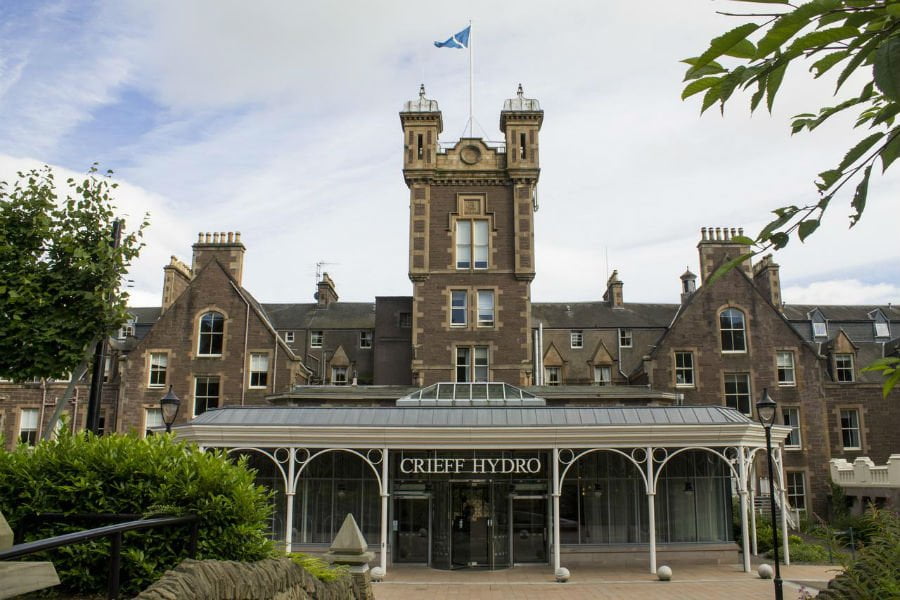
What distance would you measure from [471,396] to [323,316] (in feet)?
71.1

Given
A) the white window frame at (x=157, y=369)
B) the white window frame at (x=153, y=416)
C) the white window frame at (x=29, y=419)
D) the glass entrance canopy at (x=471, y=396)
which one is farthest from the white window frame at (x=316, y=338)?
the glass entrance canopy at (x=471, y=396)

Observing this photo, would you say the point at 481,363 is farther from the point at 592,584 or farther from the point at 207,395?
the point at 592,584

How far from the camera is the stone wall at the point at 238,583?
22.7 feet

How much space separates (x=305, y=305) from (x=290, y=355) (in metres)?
14.1

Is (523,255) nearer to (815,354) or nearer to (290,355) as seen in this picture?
(290,355)

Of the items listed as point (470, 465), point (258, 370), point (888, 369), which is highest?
point (258, 370)

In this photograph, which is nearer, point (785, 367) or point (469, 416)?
point (469, 416)

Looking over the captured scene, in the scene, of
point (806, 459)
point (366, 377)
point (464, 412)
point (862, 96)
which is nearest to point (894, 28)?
point (862, 96)

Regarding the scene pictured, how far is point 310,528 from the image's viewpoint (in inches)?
942

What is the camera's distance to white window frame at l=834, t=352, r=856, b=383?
40.1 meters

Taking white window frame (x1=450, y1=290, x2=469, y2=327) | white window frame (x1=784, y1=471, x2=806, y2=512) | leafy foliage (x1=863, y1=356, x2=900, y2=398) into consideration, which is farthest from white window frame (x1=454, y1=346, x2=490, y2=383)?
leafy foliage (x1=863, y1=356, x2=900, y2=398)

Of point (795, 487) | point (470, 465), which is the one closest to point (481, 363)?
point (470, 465)

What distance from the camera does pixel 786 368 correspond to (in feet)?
122

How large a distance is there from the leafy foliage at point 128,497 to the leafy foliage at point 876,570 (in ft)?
25.0
